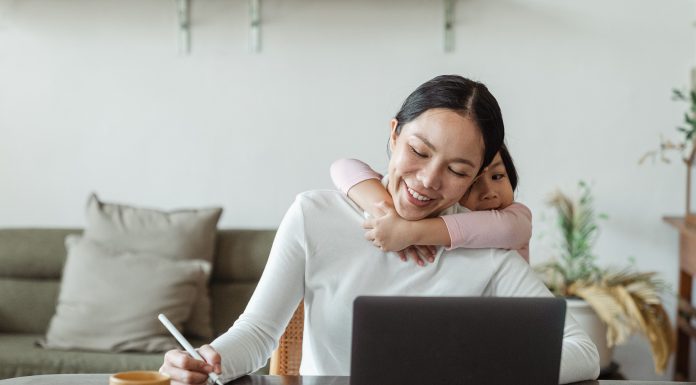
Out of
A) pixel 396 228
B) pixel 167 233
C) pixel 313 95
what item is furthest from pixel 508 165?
pixel 313 95

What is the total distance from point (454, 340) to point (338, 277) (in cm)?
54

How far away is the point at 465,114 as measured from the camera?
150 cm

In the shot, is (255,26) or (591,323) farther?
(255,26)

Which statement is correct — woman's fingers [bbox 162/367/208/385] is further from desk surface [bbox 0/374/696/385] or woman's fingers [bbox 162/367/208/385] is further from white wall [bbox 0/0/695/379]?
white wall [bbox 0/0/695/379]

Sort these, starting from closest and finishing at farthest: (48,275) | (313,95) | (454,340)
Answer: (454,340), (48,275), (313,95)

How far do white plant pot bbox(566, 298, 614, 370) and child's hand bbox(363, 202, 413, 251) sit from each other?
1700 millimetres

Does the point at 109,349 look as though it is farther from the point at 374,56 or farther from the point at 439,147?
the point at 439,147

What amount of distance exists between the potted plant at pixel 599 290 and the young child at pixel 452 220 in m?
1.51

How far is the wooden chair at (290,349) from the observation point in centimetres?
170

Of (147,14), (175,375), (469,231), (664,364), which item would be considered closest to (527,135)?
(664,364)

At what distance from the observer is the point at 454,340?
109cm

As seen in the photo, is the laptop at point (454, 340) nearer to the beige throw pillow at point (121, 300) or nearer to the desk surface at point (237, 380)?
the desk surface at point (237, 380)

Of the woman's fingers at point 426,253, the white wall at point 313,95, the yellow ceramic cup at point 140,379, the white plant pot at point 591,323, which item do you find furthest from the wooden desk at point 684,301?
the yellow ceramic cup at point 140,379

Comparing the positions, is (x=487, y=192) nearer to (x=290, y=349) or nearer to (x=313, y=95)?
(x=290, y=349)
